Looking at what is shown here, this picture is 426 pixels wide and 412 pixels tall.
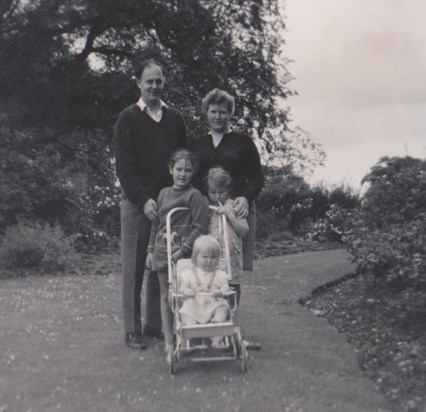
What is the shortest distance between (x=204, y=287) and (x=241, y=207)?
77 centimetres

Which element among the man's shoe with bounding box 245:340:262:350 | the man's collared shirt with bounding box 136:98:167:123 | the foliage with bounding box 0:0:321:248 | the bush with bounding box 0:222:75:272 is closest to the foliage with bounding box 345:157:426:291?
the man's shoe with bounding box 245:340:262:350

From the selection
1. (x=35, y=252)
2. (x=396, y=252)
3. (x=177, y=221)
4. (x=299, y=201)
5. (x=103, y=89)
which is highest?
(x=103, y=89)

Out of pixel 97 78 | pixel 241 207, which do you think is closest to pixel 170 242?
pixel 241 207

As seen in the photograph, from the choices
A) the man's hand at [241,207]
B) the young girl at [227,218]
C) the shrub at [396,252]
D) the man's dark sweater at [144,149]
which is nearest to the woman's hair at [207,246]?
the young girl at [227,218]

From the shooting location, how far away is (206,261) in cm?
536

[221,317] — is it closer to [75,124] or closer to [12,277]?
[12,277]

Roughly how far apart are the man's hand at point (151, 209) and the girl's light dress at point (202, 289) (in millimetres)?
606

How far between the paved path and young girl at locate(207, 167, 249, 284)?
2.73 ft

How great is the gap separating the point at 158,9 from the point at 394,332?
39.4 ft

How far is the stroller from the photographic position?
200 inches

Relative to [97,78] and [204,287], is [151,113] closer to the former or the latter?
[204,287]

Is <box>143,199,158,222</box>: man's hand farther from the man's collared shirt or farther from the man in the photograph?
the man's collared shirt

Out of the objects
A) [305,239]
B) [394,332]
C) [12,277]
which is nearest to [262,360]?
[394,332]

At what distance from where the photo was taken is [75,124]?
17.6 meters
